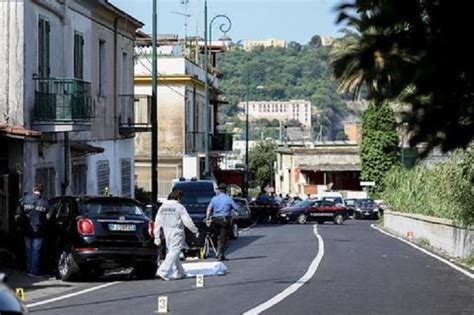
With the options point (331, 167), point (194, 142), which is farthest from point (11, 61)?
point (331, 167)

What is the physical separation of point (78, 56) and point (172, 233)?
12.8 metres

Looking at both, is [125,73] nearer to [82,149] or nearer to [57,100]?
[82,149]

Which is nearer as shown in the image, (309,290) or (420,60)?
(420,60)

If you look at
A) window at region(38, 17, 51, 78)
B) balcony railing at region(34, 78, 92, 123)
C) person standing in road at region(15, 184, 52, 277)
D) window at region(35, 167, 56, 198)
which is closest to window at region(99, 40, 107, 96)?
window at region(35, 167, 56, 198)

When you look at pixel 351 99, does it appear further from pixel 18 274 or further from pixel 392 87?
pixel 18 274

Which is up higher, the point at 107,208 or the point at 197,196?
the point at 107,208

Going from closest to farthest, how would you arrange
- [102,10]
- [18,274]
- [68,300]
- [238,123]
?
[68,300] < [18,274] < [102,10] < [238,123]

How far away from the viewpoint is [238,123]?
180625mm

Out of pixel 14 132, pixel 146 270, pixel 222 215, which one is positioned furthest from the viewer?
pixel 222 215

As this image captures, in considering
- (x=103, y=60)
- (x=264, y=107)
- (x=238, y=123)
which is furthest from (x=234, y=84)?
(x=103, y=60)

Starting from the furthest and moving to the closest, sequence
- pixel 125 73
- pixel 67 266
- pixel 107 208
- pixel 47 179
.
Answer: pixel 125 73 < pixel 47 179 < pixel 107 208 < pixel 67 266

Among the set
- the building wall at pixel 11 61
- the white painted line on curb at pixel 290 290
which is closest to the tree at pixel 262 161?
the white painted line on curb at pixel 290 290

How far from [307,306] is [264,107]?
602ft

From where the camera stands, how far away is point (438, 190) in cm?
3331
